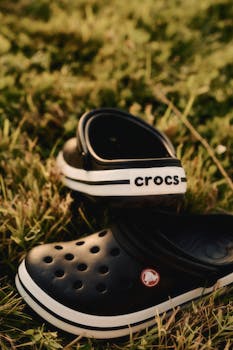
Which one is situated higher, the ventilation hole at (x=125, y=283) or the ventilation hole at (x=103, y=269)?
the ventilation hole at (x=103, y=269)

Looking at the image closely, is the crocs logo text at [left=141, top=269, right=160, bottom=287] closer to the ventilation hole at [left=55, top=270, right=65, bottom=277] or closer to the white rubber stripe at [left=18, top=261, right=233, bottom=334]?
the white rubber stripe at [left=18, top=261, right=233, bottom=334]

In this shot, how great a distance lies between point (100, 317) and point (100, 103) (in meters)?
1.31

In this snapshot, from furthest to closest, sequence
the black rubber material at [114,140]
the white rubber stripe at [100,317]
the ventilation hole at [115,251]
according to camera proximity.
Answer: the black rubber material at [114,140]
the ventilation hole at [115,251]
the white rubber stripe at [100,317]

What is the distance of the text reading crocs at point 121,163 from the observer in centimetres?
173

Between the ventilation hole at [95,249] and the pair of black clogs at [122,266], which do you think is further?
the ventilation hole at [95,249]

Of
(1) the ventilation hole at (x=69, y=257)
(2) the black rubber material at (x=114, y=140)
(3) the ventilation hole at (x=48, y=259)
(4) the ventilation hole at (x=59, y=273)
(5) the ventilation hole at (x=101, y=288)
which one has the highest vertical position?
(2) the black rubber material at (x=114, y=140)

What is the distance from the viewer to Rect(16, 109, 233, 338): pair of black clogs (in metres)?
1.67

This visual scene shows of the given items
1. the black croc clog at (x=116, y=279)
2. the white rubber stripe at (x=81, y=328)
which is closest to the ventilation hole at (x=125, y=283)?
the black croc clog at (x=116, y=279)

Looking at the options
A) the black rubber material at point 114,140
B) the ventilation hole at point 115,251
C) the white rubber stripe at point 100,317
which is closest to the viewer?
the white rubber stripe at point 100,317

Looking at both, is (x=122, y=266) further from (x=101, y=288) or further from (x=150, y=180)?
(x=150, y=180)

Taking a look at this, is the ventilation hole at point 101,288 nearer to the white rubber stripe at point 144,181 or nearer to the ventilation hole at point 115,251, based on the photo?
the ventilation hole at point 115,251

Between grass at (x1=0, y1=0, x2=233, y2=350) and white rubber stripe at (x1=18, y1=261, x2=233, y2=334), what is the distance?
43mm

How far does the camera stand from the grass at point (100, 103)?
1.71 m

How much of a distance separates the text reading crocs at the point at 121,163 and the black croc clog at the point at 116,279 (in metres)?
0.12
